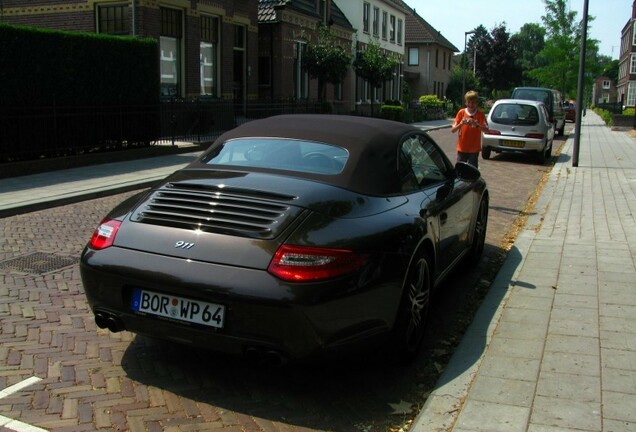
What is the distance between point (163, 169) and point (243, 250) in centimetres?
1064

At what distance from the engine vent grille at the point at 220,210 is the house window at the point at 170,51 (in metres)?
17.4

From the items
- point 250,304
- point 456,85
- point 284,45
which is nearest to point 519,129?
point 284,45

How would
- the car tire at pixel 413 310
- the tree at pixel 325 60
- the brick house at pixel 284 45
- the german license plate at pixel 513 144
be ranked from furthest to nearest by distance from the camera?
the tree at pixel 325 60 < the brick house at pixel 284 45 < the german license plate at pixel 513 144 < the car tire at pixel 413 310

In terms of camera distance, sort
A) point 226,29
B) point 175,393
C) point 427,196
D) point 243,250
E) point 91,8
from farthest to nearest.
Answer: point 226,29 < point 91,8 < point 427,196 < point 175,393 < point 243,250

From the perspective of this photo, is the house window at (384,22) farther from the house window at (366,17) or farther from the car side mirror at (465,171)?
the car side mirror at (465,171)

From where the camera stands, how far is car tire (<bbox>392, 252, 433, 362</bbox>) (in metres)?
3.96

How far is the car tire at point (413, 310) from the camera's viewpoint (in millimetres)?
3957

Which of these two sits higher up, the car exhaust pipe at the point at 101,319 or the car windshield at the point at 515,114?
the car windshield at the point at 515,114

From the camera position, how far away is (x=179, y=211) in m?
3.79

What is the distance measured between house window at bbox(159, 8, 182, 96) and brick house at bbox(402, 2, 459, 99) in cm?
4110

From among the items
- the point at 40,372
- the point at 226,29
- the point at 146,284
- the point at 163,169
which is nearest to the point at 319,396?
the point at 146,284

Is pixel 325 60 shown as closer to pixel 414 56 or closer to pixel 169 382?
pixel 169 382

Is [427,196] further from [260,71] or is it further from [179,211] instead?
[260,71]

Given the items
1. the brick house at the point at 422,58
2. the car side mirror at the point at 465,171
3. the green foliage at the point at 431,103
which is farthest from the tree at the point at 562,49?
the car side mirror at the point at 465,171
